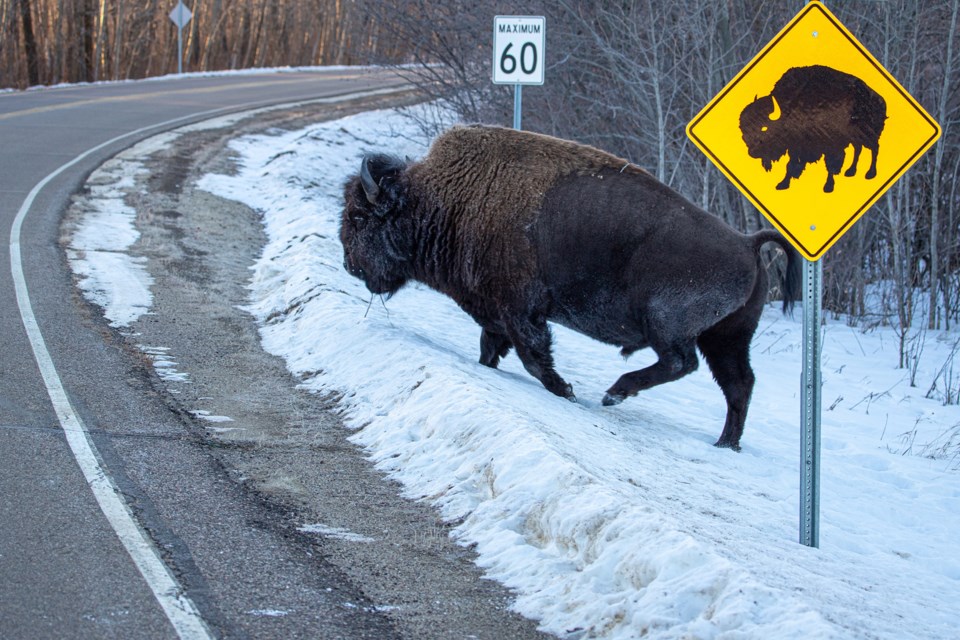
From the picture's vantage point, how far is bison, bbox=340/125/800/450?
7.80m

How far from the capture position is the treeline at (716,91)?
1495cm

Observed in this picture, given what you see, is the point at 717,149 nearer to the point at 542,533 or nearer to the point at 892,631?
the point at 542,533

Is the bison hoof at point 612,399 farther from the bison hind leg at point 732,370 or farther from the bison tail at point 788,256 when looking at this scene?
the bison tail at point 788,256

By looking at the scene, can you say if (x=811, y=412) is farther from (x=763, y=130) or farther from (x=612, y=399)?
(x=612, y=399)

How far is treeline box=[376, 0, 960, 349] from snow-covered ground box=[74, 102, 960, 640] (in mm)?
3308

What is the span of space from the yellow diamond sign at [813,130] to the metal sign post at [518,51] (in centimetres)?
652

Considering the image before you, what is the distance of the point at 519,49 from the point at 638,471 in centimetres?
702

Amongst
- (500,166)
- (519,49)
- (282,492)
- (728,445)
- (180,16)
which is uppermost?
(180,16)

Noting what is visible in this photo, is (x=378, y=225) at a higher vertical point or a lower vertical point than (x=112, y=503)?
higher

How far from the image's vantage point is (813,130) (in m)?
5.71

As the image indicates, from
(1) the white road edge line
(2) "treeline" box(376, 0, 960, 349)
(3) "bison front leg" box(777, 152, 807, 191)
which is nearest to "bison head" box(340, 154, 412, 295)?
(1) the white road edge line

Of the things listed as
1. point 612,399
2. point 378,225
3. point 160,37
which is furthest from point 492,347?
point 160,37

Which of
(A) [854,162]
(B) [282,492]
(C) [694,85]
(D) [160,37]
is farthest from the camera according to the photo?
(D) [160,37]

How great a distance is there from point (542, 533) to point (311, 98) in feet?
92.5
